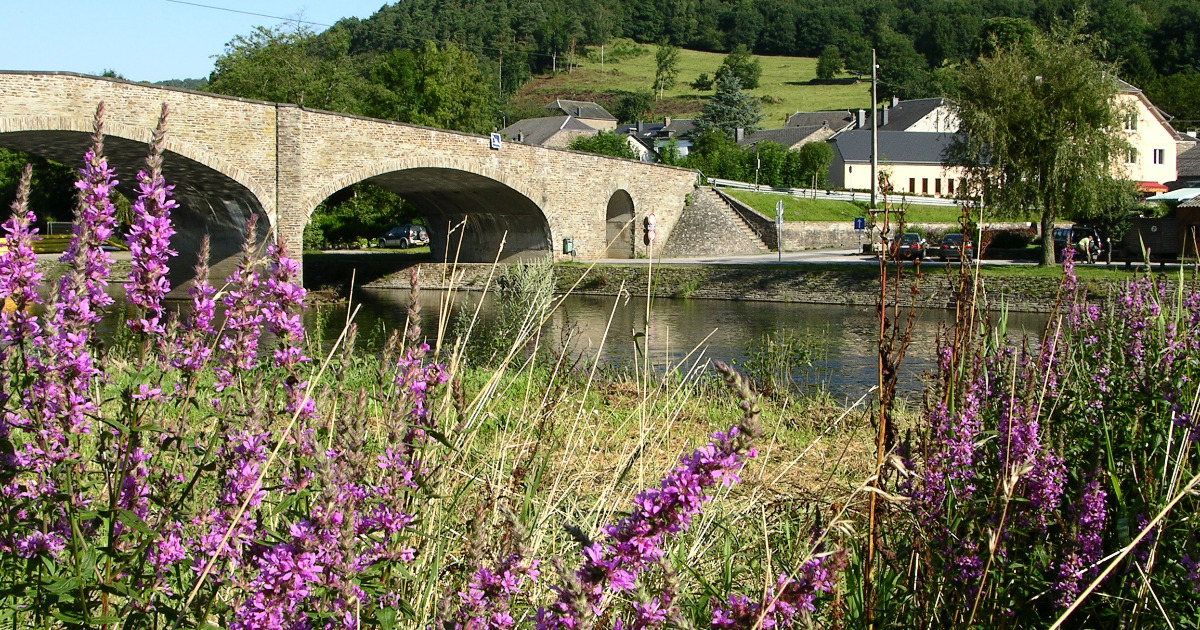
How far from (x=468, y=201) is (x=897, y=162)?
1385 inches

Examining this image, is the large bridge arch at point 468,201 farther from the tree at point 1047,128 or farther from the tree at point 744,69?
the tree at point 744,69

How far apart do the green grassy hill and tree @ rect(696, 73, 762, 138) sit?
59.1 ft

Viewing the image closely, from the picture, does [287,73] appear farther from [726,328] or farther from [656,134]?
[656,134]

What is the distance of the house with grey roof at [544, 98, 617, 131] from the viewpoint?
99.5 m

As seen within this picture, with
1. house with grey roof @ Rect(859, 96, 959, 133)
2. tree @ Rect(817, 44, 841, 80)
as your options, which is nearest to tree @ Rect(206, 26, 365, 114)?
house with grey roof @ Rect(859, 96, 959, 133)

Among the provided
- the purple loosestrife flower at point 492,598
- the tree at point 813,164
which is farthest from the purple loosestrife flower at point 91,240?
the tree at point 813,164

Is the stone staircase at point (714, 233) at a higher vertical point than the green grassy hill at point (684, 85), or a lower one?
lower

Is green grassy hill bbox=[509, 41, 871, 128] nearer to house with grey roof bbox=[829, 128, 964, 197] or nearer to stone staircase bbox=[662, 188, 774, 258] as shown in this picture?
house with grey roof bbox=[829, 128, 964, 197]

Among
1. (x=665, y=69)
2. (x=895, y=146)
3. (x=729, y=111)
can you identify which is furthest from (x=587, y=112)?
(x=895, y=146)

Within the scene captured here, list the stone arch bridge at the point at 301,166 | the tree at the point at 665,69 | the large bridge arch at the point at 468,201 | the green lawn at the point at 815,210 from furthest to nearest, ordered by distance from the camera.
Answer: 1. the tree at the point at 665,69
2. the green lawn at the point at 815,210
3. the large bridge arch at the point at 468,201
4. the stone arch bridge at the point at 301,166

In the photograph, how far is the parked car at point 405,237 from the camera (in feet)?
140

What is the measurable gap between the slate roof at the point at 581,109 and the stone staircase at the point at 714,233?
60.4m

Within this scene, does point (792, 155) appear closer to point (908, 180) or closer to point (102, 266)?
point (908, 180)

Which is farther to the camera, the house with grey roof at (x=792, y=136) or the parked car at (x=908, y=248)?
the house with grey roof at (x=792, y=136)
